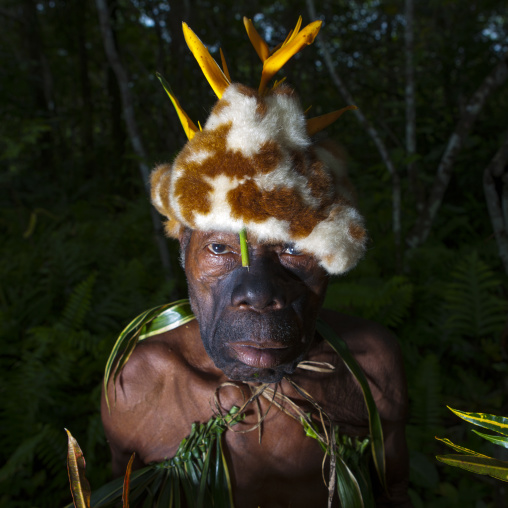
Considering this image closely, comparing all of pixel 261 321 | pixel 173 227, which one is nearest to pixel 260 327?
pixel 261 321

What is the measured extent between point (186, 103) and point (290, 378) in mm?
3088

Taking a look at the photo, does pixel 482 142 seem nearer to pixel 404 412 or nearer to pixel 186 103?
pixel 186 103

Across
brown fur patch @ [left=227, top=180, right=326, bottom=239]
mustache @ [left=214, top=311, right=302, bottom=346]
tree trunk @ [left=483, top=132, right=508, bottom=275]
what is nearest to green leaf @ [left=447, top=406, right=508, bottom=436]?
mustache @ [left=214, top=311, right=302, bottom=346]

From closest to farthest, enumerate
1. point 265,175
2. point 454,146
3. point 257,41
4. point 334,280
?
point 265,175 < point 257,41 < point 454,146 < point 334,280

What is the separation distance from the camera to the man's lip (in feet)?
3.94

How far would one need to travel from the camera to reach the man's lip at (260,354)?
1202mm

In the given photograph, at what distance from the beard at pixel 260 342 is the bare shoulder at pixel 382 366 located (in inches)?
19.1

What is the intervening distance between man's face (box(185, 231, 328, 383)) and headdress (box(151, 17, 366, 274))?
0.06 meters

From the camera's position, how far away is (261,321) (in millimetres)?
1187

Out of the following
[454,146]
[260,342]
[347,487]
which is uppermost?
[454,146]

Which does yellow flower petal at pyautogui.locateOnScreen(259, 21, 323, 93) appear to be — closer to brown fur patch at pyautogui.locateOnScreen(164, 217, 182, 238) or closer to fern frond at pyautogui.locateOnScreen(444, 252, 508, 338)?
brown fur patch at pyautogui.locateOnScreen(164, 217, 182, 238)

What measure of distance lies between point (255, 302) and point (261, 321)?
6cm

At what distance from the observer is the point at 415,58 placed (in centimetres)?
371

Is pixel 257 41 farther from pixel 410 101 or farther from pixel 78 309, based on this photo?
pixel 410 101
